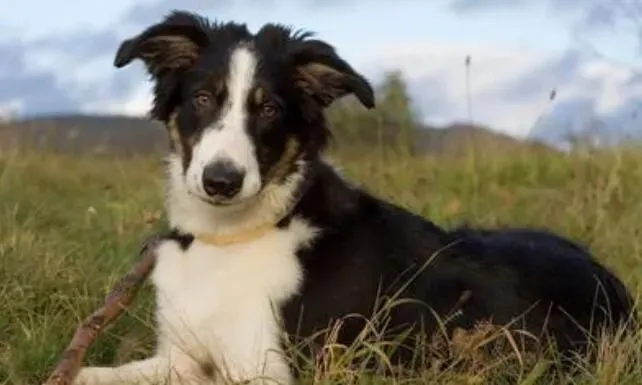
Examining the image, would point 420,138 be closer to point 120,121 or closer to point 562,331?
point 120,121

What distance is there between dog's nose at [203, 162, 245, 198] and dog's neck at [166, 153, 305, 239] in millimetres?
307

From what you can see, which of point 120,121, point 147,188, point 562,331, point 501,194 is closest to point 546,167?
point 501,194

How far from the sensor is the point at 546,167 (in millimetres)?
9562

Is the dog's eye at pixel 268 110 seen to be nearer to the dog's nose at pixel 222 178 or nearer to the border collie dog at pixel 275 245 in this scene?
the border collie dog at pixel 275 245

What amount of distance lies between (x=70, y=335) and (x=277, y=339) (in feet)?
3.62

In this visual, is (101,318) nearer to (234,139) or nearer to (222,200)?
(222,200)

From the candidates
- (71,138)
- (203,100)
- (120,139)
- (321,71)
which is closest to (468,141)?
(71,138)

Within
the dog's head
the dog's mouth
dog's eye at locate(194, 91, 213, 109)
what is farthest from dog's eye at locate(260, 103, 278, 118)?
the dog's mouth

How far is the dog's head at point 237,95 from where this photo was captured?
4.25m

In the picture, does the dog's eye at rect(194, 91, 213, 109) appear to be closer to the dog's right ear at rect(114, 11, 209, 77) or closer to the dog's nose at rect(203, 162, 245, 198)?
the dog's right ear at rect(114, 11, 209, 77)

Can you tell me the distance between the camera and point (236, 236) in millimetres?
4621

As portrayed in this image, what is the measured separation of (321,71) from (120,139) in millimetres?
9353

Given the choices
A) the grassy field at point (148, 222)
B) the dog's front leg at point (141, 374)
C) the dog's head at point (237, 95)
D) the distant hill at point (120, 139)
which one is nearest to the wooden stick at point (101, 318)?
the dog's front leg at point (141, 374)

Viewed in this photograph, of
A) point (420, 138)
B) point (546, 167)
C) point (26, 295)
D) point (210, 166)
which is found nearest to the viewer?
point (210, 166)
